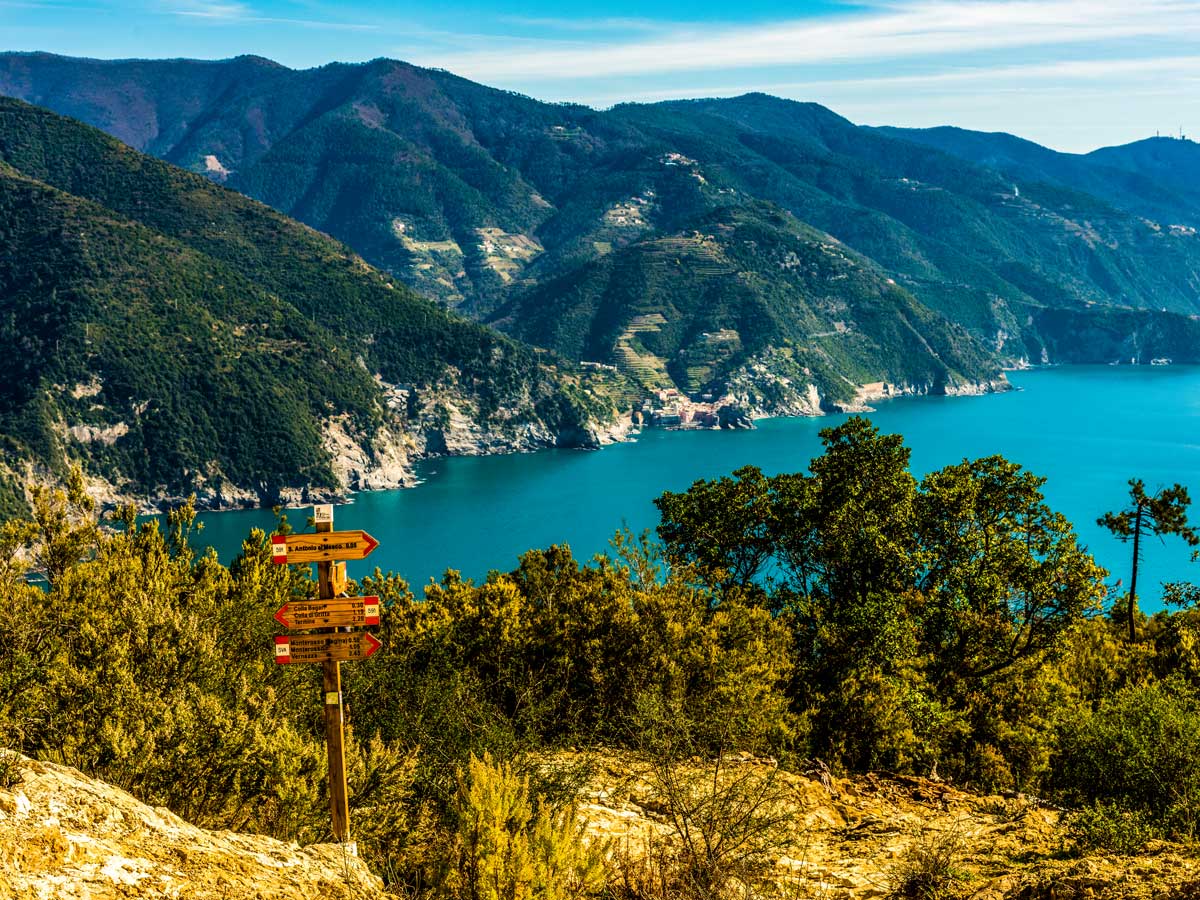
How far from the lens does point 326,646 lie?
56.5ft

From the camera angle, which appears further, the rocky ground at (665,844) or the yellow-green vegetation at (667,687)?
the yellow-green vegetation at (667,687)

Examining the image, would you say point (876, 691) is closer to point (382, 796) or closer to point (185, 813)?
point (382, 796)

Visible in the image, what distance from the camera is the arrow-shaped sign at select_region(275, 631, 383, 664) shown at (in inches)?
677

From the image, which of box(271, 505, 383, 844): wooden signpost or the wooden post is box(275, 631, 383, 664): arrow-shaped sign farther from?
the wooden post

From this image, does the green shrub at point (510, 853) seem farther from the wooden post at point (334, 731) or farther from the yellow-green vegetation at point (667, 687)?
the wooden post at point (334, 731)

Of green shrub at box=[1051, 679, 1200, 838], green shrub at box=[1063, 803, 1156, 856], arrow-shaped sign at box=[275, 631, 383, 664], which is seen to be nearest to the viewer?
arrow-shaped sign at box=[275, 631, 383, 664]

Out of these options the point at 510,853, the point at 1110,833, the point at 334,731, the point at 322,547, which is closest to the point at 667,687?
the point at 1110,833

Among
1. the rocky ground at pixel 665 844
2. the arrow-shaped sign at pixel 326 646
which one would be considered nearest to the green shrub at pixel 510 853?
the rocky ground at pixel 665 844

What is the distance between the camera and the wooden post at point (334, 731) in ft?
56.9

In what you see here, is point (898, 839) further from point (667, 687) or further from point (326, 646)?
point (326, 646)

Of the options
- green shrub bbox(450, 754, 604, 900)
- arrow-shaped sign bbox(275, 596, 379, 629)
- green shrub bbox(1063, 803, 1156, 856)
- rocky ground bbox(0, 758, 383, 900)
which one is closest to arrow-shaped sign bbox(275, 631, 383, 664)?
arrow-shaped sign bbox(275, 596, 379, 629)

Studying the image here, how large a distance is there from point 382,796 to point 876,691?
16913mm

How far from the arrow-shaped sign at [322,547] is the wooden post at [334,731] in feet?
1.51

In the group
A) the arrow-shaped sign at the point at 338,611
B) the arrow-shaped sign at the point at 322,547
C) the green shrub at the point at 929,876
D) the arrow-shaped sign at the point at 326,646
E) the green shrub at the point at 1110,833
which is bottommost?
the green shrub at the point at 929,876
